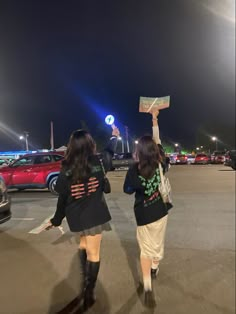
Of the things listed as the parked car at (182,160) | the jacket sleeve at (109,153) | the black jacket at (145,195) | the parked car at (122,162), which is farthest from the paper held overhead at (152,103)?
the parked car at (182,160)

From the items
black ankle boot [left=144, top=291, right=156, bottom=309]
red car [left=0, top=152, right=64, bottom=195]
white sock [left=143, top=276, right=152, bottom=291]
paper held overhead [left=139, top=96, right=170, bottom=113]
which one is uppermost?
paper held overhead [left=139, top=96, right=170, bottom=113]

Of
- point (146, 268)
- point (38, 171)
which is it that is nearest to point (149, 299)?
point (146, 268)

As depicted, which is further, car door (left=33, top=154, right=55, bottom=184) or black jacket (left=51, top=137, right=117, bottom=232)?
car door (left=33, top=154, right=55, bottom=184)

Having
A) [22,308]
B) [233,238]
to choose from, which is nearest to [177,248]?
[233,238]

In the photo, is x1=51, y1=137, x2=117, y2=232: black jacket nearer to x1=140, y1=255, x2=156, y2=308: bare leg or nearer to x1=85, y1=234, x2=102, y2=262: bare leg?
x1=85, y1=234, x2=102, y2=262: bare leg

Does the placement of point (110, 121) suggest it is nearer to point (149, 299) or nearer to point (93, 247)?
point (93, 247)

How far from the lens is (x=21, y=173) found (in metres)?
8.89

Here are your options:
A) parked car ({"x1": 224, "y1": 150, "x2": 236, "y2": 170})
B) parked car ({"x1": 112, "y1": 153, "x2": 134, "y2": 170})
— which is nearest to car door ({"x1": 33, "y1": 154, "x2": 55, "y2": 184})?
parked car ({"x1": 112, "y1": 153, "x2": 134, "y2": 170})

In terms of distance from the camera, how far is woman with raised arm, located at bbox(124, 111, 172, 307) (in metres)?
3.71

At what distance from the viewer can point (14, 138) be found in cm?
657

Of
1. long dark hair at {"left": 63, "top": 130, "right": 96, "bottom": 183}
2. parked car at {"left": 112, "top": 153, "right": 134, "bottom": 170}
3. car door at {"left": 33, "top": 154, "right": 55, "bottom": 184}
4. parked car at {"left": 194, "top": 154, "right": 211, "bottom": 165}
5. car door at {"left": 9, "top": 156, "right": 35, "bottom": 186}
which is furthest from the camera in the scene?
parked car at {"left": 194, "top": 154, "right": 211, "bottom": 165}

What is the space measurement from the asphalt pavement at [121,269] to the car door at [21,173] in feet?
2.99

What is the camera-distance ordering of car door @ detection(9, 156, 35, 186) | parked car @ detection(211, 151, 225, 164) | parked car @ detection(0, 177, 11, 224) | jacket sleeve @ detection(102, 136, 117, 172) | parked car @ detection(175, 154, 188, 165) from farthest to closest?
parked car @ detection(211, 151, 225, 164) → parked car @ detection(175, 154, 188, 165) → car door @ detection(9, 156, 35, 186) → parked car @ detection(0, 177, 11, 224) → jacket sleeve @ detection(102, 136, 117, 172)

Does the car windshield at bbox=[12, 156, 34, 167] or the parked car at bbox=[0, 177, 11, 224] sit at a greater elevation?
the car windshield at bbox=[12, 156, 34, 167]
